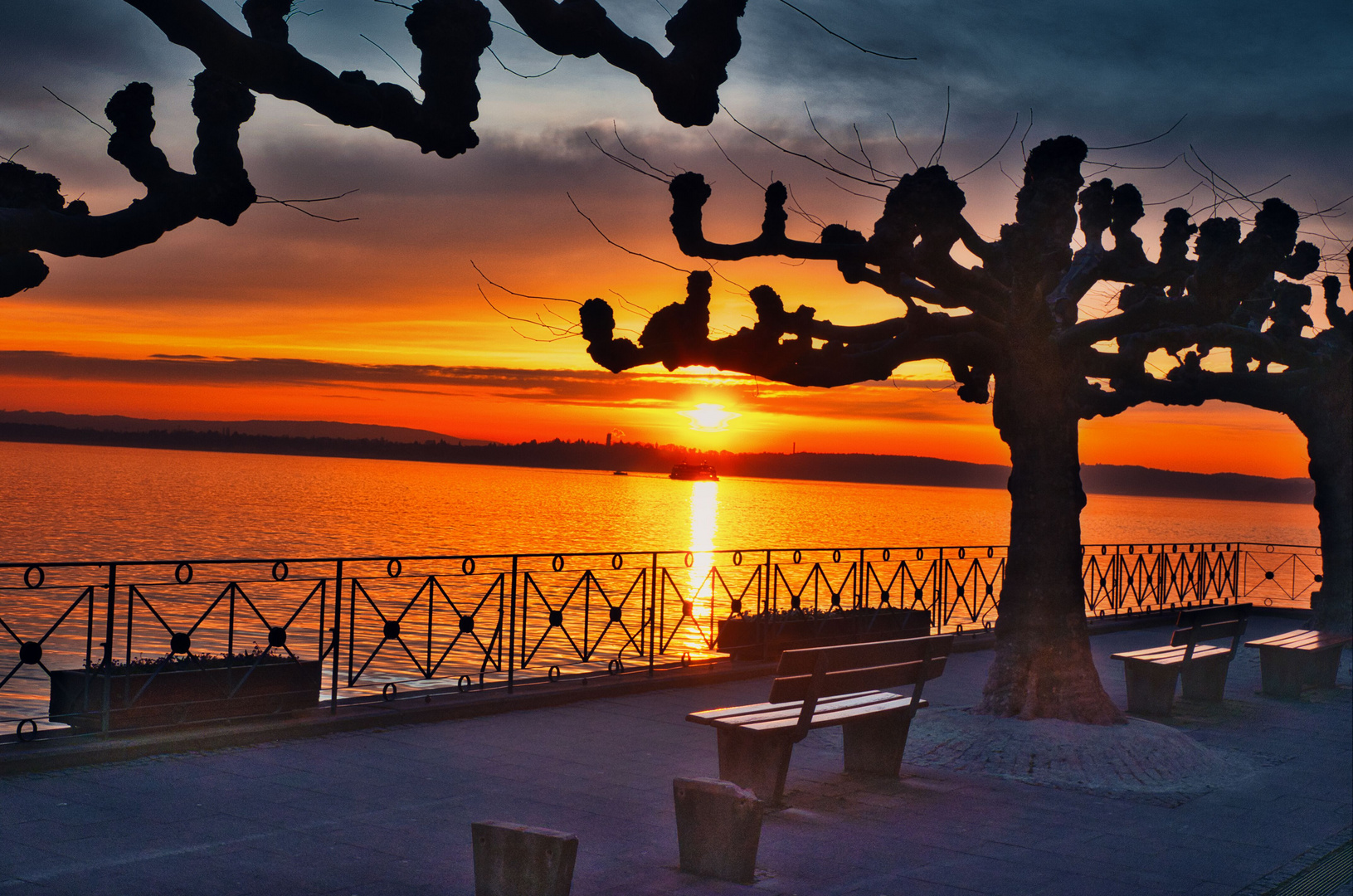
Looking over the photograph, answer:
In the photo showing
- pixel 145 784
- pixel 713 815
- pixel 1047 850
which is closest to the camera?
pixel 713 815

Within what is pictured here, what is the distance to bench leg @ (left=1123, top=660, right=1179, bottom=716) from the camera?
36.1 feet

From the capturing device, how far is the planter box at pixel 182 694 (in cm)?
809

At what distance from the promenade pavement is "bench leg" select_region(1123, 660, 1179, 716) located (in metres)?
1.41

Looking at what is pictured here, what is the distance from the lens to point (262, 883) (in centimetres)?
538

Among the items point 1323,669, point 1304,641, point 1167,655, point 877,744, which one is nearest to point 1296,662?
point 1304,641

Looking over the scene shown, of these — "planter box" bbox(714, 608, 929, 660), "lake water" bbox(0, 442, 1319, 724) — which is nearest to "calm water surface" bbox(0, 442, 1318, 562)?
"lake water" bbox(0, 442, 1319, 724)

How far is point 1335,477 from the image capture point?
15.9m

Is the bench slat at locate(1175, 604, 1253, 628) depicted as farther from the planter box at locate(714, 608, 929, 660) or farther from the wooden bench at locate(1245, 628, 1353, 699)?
the planter box at locate(714, 608, 929, 660)

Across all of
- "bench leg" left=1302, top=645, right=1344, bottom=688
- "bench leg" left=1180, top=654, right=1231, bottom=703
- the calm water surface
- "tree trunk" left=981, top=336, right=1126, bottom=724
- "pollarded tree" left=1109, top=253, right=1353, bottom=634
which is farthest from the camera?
the calm water surface

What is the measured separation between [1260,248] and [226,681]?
8742mm

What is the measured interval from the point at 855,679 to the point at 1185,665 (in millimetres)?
5339

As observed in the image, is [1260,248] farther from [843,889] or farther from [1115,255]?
[843,889]

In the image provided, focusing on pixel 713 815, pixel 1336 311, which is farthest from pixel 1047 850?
pixel 1336 311

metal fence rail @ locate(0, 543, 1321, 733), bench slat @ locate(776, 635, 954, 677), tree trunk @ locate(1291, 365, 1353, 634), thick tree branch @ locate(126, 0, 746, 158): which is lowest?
metal fence rail @ locate(0, 543, 1321, 733)
